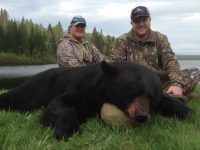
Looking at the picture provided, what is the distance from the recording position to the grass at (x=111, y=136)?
1.82 meters

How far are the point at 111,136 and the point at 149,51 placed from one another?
2.36 meters

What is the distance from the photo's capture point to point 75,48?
479cm

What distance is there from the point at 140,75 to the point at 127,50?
209 cm

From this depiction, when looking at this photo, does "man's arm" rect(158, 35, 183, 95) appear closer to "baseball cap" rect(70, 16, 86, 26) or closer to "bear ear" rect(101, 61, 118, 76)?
"bear ear" rect(101, 61, 118, 76)

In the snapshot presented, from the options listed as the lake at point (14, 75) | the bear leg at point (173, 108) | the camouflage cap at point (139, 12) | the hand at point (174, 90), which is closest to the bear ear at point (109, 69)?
the bear leg at point (173, 108)

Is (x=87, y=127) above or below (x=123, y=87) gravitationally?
below

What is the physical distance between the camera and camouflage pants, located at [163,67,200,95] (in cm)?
373

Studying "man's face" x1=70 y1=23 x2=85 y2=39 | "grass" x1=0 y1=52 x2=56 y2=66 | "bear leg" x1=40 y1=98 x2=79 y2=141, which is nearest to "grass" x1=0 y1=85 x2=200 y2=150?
"bear leg" x1=40 y1=98 x2=79 y2=141

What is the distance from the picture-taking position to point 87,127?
2354 millimetres

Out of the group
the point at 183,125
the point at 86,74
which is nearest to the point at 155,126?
the point at 183,125

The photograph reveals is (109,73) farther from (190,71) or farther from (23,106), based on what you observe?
(190,71)

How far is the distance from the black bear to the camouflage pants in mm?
983

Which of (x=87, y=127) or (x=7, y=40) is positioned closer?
(x=87, y=127)

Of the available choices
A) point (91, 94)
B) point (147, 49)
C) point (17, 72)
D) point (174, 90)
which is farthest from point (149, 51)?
point (17, 72)
